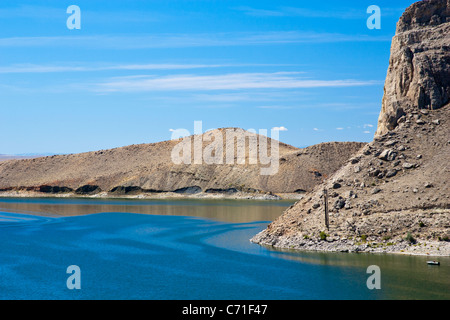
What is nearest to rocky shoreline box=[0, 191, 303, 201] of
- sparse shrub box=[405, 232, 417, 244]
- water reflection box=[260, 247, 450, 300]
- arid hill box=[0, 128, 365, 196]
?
arid hill box=[0, 128, 365, 196]

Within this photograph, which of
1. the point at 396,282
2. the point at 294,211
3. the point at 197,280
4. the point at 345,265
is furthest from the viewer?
the point at 294,211

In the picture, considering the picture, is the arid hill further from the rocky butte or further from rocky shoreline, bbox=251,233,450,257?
rocky shoreline, bbox=251,233,450,257

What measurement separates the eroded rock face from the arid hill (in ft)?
216

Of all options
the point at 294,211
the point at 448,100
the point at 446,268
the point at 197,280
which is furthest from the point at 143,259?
the point at 448,100

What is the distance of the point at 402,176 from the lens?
1710 inches

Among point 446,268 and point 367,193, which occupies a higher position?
point 367,193

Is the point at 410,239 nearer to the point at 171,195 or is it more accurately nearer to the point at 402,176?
the point at 402,176

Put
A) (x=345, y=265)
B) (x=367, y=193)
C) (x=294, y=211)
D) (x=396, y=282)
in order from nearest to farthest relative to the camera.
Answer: (x=396, y=282) < (x=345, y=265) < (x=367, y=193) < (x=294, y=211)

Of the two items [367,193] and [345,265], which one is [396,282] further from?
[367,193]

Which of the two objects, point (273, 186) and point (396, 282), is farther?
point (273, 186)

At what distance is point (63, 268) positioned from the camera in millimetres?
37906

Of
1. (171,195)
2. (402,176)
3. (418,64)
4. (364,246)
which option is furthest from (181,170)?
(364,246)

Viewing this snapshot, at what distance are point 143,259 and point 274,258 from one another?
1028 cm

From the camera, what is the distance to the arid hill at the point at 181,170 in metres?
122
